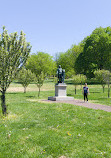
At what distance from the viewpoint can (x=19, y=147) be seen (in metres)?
5.28

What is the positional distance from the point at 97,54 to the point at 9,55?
134ft

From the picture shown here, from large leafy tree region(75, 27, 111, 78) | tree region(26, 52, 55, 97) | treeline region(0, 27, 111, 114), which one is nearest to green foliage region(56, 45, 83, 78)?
treeline region(0, 27, 111, 114)

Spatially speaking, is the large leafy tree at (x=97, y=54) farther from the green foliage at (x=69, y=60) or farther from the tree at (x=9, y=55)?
the tree at (x=9, y=55)

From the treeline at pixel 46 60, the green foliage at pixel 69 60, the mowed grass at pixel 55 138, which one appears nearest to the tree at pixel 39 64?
the treeline at pixel 46 60

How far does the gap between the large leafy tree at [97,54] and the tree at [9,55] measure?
35.8 meters

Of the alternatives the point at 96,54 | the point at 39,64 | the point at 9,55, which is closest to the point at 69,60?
the point at 39,64

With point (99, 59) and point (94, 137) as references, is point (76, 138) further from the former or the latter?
point (99, 59)

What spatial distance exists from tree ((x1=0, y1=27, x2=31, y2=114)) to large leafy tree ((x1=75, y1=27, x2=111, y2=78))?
117 feet

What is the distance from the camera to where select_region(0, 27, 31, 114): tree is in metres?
8.88

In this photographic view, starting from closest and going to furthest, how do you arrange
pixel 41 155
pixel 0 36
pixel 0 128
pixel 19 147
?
pixel 41 155, pixel 19 147, pixel 0 128, pixel 0 36

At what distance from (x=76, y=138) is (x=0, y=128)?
326cm

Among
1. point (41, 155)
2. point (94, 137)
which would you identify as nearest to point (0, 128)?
point (41, 155)

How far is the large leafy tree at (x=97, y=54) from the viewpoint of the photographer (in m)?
44.2

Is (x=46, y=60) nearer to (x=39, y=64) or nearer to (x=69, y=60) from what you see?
(x=39, y=64)
